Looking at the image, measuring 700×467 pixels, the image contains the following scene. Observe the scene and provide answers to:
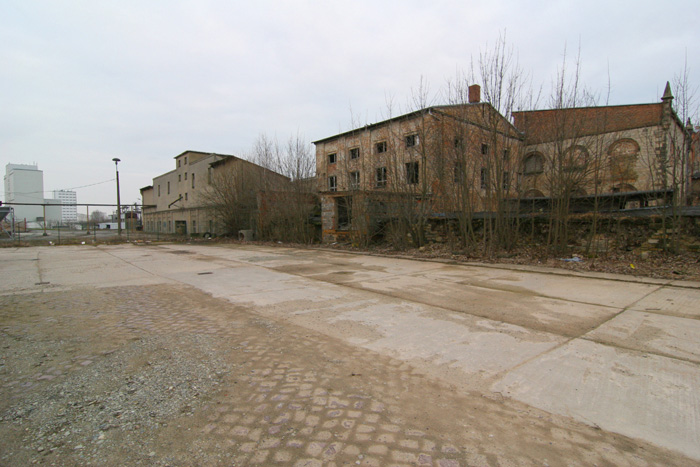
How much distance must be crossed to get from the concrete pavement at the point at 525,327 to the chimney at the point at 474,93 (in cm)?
666

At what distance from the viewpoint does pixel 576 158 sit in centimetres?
1055

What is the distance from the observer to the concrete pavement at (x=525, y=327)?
8.77ft

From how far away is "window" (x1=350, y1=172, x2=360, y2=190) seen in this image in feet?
56.3

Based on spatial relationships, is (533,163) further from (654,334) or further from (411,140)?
(654,334)

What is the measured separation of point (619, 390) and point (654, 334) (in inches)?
79.8

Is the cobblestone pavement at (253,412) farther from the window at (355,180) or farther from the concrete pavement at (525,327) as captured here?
the window at (355,180)

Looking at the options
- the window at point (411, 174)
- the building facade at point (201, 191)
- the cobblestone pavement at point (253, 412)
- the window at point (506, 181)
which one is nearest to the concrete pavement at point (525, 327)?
the cobblestone pavement at point (253, 412)

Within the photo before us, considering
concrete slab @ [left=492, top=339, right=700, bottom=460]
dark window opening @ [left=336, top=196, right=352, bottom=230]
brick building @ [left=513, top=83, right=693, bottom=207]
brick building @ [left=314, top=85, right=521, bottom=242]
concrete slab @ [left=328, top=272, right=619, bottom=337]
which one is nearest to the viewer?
concrete slab @ [left=492, top=339, right=700, bottom=460]

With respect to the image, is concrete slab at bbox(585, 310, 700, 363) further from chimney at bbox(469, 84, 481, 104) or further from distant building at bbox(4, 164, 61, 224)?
distant building at bbox(4, 164, 61, 224)

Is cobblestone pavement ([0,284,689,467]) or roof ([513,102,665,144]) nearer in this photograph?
cobblestone pavement ([0,284,689,467])

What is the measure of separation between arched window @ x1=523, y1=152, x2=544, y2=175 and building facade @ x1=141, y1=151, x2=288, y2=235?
14627 mm

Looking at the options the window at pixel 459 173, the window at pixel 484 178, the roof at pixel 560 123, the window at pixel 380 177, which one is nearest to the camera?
the roof at pixel 560 123

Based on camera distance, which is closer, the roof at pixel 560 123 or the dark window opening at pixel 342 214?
the roof at pixel 560 123

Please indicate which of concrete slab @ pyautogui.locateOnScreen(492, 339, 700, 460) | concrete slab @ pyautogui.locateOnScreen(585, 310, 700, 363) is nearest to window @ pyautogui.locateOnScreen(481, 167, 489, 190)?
concrete slab @ pyautogui.locateOnScreen(585, 310, 700, 363)
